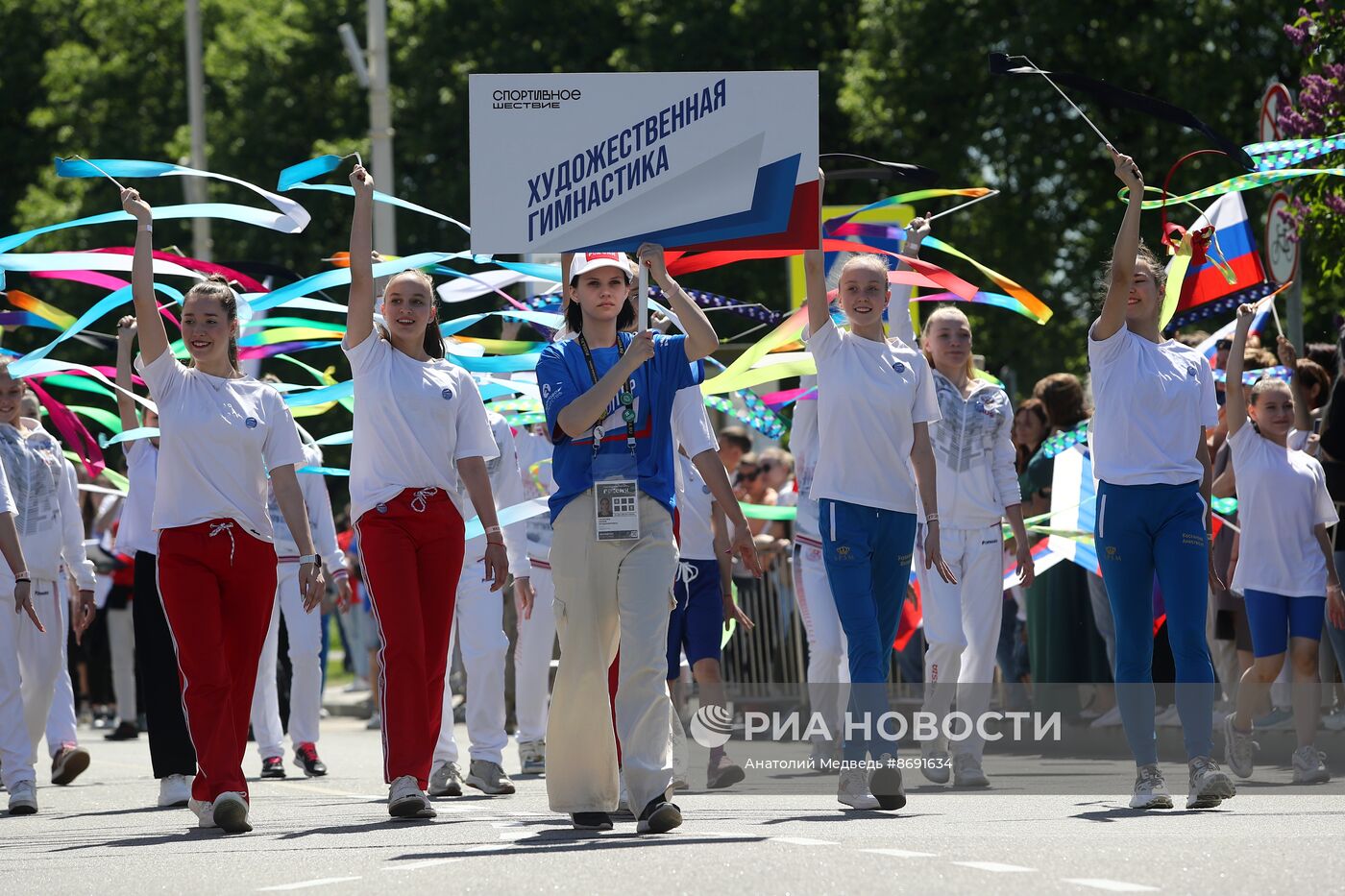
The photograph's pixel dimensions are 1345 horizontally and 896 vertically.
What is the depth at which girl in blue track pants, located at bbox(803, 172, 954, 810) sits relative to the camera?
7879mm

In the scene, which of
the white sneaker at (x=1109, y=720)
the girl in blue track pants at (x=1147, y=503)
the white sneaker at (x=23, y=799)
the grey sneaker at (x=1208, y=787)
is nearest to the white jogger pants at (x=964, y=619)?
the girl in blue track pants at (x=1147, y=503)

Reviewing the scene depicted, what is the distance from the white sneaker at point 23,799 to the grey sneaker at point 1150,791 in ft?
15.8

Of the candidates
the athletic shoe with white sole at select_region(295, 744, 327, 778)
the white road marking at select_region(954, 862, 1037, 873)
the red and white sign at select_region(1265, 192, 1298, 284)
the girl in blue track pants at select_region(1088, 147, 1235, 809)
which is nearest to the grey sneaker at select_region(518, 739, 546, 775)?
the athletic shoe with white sole at select_region(295, 744, 327, 778)

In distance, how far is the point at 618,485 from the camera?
7.09 metres

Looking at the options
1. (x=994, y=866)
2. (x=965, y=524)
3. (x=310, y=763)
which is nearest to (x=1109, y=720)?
(x=965, y=524)

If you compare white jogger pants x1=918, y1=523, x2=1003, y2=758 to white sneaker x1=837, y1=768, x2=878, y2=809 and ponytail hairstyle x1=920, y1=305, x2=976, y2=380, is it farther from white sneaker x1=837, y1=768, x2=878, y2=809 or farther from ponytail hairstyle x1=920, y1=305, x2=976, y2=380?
white sneaker x1=837, y1=768, x2=878, y2=809

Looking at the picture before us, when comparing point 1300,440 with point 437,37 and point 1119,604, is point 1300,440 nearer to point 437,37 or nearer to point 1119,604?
point 1119,604

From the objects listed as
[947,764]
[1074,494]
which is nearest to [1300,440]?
[1074,494]

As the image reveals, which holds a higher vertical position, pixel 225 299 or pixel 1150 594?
pixel 225 299

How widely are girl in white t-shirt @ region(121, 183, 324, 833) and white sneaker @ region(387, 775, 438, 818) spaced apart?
1.83ft

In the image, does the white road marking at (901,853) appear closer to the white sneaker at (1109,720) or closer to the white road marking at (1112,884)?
the white road marking at (1112,884)

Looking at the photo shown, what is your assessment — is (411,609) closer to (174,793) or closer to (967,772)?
(174,793)

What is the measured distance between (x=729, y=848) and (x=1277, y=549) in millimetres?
4165

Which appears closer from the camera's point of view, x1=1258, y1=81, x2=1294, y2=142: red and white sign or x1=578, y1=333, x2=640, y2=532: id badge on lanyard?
x1=578, y1=333, x2=640, y2=532: id badge on lanyard
